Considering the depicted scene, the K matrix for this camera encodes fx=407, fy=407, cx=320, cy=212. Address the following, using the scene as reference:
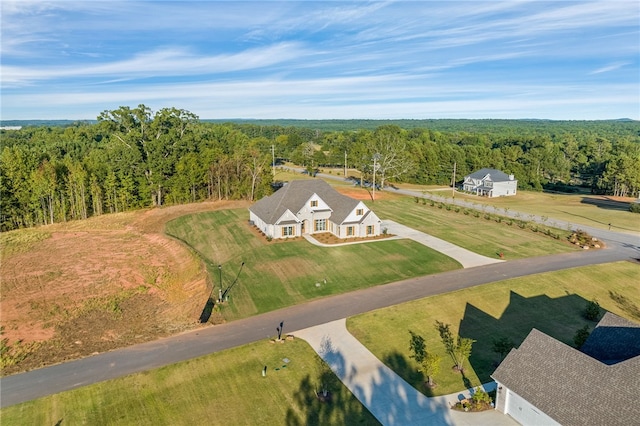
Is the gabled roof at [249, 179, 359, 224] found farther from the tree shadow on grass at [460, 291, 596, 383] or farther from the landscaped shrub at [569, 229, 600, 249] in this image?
the landscaped shrub at [569, 229, 600, 249]

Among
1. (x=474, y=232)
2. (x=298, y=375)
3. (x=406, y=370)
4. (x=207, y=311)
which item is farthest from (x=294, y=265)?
(x=474, y=232)

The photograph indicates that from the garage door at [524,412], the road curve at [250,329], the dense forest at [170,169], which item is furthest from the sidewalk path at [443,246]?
the dense forest at [170,169]

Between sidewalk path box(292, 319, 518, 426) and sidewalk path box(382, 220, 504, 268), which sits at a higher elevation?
sidewalk path box(382, 220, 504, 268)

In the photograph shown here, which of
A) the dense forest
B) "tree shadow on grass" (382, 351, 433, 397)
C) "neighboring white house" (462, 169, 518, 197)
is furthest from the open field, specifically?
"tree shadow on grass" (382, 351, 433, 397)

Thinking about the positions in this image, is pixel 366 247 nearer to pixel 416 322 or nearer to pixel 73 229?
pixel 416 322

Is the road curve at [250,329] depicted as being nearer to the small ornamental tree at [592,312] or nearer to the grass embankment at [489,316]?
the grass embankment at [489,316]

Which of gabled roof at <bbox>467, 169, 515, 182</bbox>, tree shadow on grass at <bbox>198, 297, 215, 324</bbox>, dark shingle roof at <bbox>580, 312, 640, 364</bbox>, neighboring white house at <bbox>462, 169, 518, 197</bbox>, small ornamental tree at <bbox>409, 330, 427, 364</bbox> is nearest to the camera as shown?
dark shingle roof at <bbox>580, 312, 640, 364</bbox>

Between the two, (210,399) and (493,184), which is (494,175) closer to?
(493,184)
